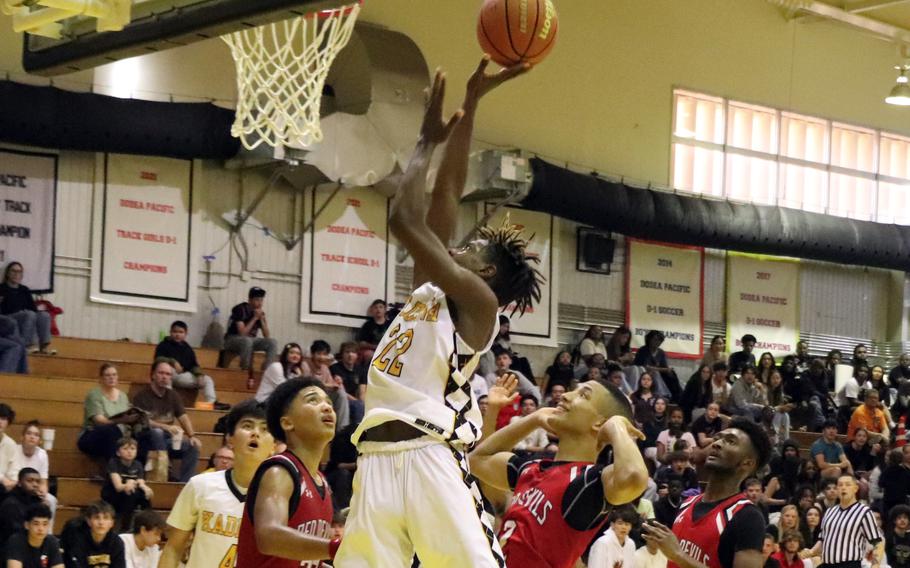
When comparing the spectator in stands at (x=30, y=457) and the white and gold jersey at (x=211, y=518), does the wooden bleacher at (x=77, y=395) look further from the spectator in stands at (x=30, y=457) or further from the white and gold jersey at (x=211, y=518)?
the white and gold jersey at (x=211, y=518)

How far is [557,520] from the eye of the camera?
17.9 feet

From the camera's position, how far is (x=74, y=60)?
803 centimetres

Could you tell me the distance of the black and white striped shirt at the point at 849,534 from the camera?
12.8 meters

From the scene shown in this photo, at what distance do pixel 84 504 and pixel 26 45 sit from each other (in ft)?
16.0

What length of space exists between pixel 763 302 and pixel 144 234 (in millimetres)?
10177

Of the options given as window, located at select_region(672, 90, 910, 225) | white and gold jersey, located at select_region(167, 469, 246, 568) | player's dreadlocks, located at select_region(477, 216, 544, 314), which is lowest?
white and gold jersey, located at select_region(167, 469, 246, 568)

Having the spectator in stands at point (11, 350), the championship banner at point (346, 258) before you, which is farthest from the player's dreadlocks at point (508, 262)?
the championship banner at point (346, 258)

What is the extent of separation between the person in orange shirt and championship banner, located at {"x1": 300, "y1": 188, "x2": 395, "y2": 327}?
597cm

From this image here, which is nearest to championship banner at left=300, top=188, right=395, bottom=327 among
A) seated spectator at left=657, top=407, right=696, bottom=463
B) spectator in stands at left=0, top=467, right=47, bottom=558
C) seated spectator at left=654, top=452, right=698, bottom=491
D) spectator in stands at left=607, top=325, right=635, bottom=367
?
spectator in stands at left=607, top=325, right=635, bottom=367

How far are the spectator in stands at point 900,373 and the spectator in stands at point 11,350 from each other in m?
12.5

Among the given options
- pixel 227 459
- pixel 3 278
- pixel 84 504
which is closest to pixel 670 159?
pixel 3 278

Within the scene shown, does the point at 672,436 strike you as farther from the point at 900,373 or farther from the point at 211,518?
the point at 211,518

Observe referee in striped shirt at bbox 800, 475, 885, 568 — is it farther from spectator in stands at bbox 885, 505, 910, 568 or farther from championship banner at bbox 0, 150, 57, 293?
championship banner at bbox 0, 150, 57, 293

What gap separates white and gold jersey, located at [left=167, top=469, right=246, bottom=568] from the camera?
5961 mm
